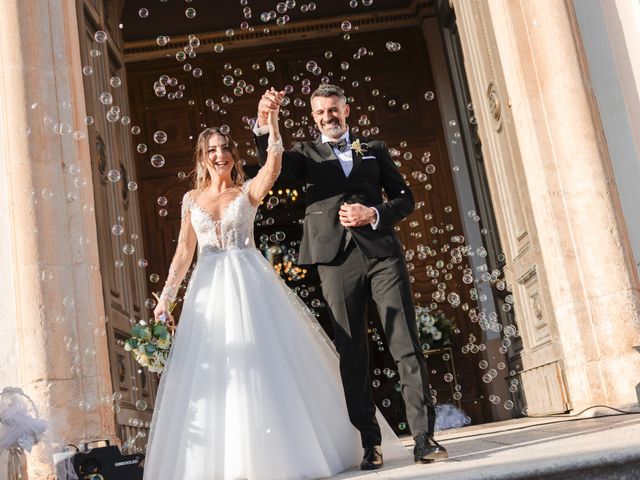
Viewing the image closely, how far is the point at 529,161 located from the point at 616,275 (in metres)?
1.11

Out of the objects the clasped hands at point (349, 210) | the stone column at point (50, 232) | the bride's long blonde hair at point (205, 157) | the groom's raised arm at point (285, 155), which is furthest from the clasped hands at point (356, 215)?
the stone column at point (50, 232)

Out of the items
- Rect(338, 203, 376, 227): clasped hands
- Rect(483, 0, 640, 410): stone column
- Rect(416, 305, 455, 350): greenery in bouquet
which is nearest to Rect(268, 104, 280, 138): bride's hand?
Rect(338, 203, 376, 227): clasped hands

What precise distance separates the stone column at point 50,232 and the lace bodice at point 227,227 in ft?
5.30

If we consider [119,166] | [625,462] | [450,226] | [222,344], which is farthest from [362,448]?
[450,226]

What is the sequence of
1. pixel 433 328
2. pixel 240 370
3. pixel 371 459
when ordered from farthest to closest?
pixel 433 328 → pixel 240 370 → pixel 371 459

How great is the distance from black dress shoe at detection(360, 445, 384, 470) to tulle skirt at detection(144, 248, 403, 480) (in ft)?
0.52

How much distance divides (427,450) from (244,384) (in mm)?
923

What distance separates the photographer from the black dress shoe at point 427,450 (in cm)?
351

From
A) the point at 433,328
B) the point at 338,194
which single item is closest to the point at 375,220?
the point at 338,194

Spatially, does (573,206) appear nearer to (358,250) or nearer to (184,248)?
(358,250)

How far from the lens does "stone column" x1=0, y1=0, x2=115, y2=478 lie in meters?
5.34

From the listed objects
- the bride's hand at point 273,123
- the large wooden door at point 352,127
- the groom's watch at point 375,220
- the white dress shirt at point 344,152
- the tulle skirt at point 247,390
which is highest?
the large wooden door at point 352,127

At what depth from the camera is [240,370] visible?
12.6ft

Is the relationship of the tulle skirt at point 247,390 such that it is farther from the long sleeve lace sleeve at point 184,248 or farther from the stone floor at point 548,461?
the stone floor at point 548,461
